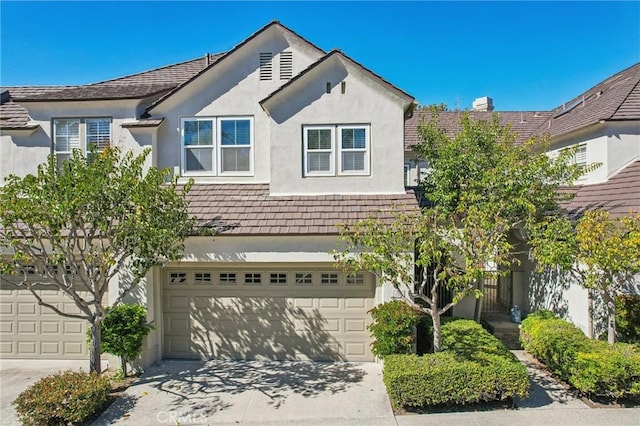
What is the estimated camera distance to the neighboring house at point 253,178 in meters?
9.62

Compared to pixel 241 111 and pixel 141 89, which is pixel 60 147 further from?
pixel 241 111

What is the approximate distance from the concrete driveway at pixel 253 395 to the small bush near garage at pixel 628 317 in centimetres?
552

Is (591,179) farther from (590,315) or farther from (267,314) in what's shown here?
(267,314)

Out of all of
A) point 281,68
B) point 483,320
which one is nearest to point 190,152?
point 281,68

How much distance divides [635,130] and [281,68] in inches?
431

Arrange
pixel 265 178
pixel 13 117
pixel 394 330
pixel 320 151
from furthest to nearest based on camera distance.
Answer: pixel 13 117
pixel 265 178
pixel 320 151
pixel 394 330

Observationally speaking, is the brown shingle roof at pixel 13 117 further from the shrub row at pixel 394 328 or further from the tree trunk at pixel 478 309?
the tree trunk at pixel 478 309

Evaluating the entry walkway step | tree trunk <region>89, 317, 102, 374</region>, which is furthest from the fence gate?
tree trunk <region>89, 317, 102, 374</region>

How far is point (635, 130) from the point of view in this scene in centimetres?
1177

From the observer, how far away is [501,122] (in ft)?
70.2

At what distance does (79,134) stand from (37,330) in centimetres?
546

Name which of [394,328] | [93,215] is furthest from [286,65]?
[394,328]

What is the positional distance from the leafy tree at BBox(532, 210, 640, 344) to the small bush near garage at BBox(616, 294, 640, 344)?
9.3 inches

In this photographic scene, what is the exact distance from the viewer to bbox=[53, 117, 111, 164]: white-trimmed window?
11.1 metres
